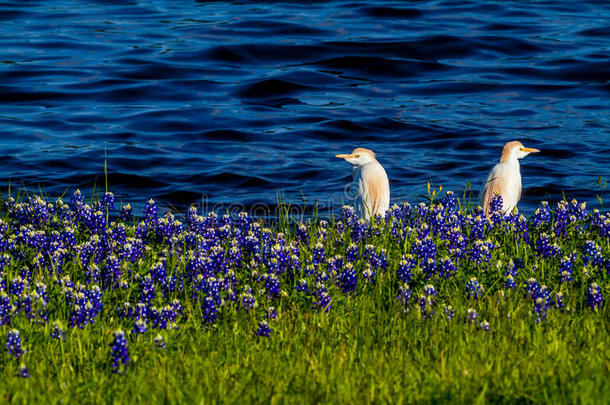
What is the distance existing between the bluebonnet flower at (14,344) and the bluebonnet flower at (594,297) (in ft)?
13.0

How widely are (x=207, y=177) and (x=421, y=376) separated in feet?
33.2

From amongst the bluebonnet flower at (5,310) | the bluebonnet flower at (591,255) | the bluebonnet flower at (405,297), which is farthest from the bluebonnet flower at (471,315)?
the bluebonnet flower at (5,310)

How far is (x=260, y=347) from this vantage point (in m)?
5.51

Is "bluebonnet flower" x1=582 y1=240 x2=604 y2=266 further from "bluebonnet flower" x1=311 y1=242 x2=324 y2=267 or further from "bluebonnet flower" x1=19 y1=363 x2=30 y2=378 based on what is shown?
"bluebonnet flower" x1=19 y1=363 x2=30 y2=378

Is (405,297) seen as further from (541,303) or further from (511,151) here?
(511,151)

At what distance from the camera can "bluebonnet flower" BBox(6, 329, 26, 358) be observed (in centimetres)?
525

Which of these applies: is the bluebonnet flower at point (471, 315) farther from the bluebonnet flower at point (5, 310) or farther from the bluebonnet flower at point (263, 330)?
the bluebonnet flower at point (5, 310)

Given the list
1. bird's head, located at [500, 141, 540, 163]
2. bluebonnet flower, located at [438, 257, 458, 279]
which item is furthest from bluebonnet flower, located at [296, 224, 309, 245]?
bird's head, located at [500, 141, 540, 163]

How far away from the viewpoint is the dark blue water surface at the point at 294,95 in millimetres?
14844

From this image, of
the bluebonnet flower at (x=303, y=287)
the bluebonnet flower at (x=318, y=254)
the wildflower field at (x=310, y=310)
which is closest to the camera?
the wildflower field at (x=310, y=310)

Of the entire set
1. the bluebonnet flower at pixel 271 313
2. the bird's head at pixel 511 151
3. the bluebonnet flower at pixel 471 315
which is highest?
the bird's head at pixel 511 151

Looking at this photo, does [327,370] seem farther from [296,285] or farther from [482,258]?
[482,258]

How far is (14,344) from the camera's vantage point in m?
5.28

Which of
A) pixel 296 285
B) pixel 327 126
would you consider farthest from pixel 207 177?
pixel 296 285
